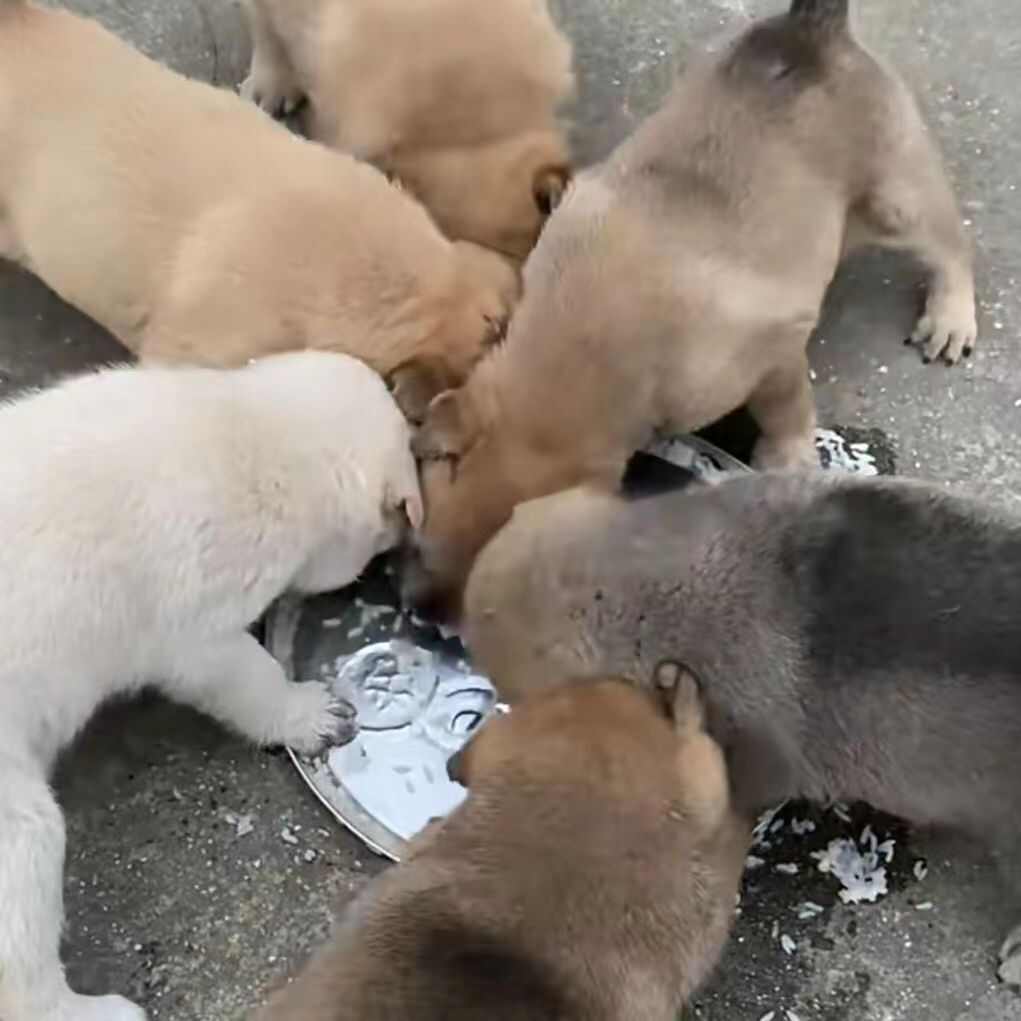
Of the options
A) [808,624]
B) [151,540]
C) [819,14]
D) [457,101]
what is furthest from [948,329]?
[151,540]

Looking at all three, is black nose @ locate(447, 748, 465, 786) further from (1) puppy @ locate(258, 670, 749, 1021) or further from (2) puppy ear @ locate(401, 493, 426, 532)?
(2) puppy ear @ locate(401, 493, 426, 532)

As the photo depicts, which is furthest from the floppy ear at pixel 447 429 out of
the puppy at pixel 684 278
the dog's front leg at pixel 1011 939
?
the dog's front leg at pixel 1011 939

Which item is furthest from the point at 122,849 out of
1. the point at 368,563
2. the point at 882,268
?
the point at 882,268

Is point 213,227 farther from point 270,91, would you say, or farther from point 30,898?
point 30,898

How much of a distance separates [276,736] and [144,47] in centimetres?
197

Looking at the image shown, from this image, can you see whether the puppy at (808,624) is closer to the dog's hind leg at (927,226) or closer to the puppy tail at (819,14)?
the dog's hind leg at (927,226)

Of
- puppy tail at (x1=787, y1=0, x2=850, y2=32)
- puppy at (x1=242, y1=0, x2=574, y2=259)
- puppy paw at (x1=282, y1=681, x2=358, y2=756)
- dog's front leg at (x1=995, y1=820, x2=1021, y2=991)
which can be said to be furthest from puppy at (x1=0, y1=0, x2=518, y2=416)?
dog's front leg at (x1=995, y1=820, x2=1021, y2=991)

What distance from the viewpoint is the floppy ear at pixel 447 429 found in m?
2.99

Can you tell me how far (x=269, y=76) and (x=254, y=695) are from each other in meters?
1.69

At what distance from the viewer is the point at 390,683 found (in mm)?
3275

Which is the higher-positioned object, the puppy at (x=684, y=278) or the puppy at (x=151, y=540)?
the puppy at (x=684, y=278)

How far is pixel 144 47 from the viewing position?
13.9ft

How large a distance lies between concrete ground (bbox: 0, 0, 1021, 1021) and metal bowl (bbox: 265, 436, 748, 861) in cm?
8

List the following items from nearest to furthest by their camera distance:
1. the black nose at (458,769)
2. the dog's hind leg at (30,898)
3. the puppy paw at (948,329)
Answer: the black nose at (458,769) < the dog's hind leg at (30,898) < the puppy paw at (948,329)
